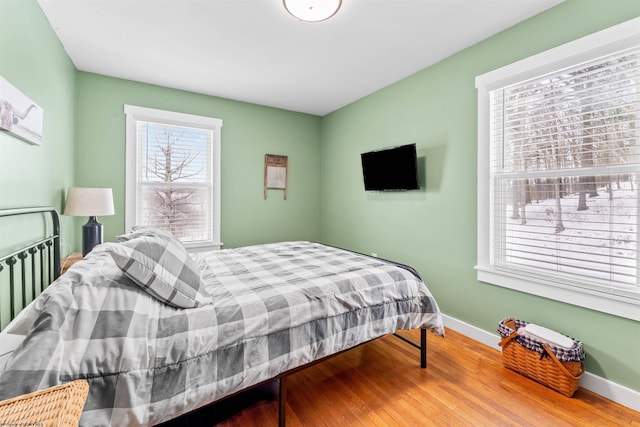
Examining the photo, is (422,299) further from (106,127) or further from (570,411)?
(106,127)

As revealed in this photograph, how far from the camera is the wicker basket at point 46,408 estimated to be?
64cm

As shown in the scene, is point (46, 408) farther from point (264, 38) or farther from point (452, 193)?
point (452, 193)

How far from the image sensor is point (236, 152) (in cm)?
397

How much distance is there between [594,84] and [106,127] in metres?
4.41

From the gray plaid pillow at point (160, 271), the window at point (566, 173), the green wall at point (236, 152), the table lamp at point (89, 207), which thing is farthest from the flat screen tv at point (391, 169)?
the table lamp at point (89, 207)

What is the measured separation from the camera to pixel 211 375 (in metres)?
1.32

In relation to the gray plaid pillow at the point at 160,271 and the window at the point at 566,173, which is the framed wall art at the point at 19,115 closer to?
the gray plaid pillow at the point at 160,271

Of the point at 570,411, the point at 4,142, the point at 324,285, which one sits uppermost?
the point at 4,142

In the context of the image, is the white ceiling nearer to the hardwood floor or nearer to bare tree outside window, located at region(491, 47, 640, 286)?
bare tree outside window, located at region(491, 47, 640, 286)

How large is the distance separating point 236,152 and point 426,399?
3.47m

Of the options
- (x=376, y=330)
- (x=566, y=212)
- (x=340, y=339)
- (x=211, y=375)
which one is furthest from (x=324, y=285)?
(x=566, y=212)

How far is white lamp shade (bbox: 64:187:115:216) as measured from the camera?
7.96ft

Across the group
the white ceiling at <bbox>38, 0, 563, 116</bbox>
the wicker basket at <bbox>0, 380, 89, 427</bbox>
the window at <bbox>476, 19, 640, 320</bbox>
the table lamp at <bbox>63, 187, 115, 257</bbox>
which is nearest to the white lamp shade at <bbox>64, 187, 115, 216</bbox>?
the table lamp at <bbox>63, 187, 115, 257</bbox>

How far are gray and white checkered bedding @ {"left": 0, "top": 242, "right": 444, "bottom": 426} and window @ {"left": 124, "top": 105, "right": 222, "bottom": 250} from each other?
1.86m
